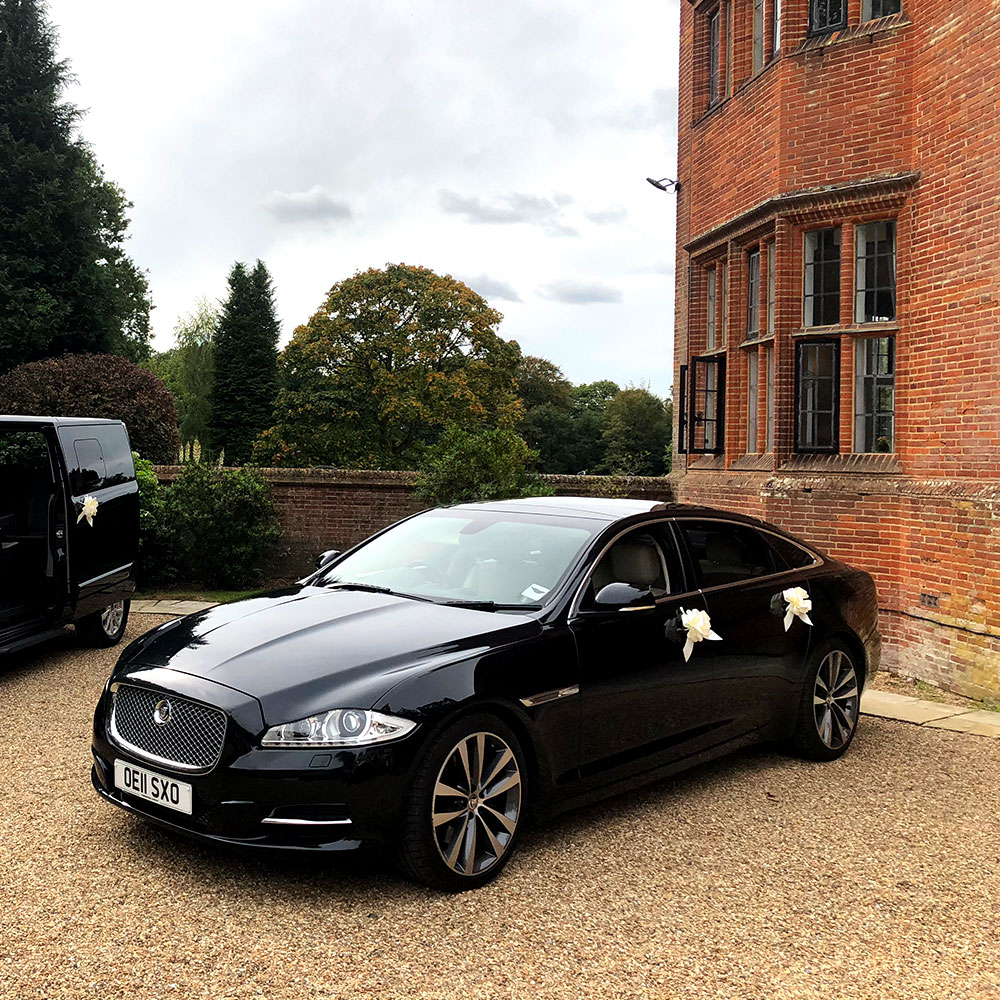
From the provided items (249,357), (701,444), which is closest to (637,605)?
(701,444)

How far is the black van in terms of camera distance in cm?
787

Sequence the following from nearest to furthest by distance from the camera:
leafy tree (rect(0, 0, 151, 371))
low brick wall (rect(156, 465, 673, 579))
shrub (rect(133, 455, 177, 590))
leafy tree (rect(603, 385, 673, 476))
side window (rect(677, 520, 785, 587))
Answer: side window (rect(677, 520, 785, 587)), shrub (rect(133, 455, 177, 590)), low brick wall (rect(156, 465, 673, 579)), leafy tree (rect(0, 0, 151, 371)), leafy tree (rect(603, 385, 673, 476))

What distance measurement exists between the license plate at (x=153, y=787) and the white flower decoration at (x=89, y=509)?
4538mm

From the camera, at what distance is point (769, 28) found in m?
11.0

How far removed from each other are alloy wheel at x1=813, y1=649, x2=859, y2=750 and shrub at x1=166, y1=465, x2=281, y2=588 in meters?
9.29

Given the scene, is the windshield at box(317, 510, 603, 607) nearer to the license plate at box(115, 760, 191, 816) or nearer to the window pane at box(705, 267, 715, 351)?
the license plate at box(115, 760, 191, 816)

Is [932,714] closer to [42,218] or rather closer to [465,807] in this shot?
[465,807]

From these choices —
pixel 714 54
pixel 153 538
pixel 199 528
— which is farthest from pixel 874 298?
pixel 153 538

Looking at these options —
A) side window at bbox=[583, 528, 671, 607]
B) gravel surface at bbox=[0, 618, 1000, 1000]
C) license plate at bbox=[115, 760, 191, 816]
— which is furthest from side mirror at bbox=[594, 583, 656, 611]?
license plate at bbox=[115, 760, 191, 816]

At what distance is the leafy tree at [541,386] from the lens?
2276 inches

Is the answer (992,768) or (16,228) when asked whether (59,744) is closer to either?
(992,768)

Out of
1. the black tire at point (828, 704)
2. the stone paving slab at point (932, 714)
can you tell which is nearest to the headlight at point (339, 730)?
the black tire at point (828, 704)

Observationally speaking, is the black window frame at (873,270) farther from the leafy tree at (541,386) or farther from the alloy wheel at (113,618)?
the leafy tree at (541,386)

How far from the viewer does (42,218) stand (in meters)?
24.8
